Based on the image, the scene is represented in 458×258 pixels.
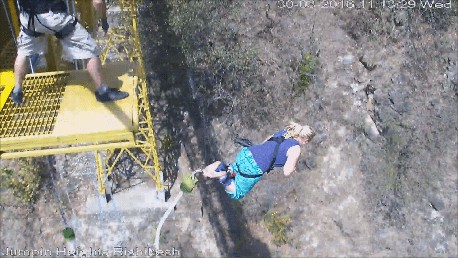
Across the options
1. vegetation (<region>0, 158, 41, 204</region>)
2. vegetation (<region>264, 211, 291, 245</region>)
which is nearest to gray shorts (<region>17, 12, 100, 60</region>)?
vegetation (<region>0, 158, 41, 204</region>)

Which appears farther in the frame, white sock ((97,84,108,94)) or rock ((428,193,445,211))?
rock ((428,193,445,211))

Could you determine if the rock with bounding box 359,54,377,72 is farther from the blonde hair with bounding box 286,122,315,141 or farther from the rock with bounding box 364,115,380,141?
the blonde hair with bounding box 286,122,315,141

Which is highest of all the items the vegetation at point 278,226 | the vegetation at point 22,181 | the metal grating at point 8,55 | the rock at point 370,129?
the metal grating at point 8,55

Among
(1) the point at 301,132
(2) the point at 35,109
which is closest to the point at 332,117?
(1) the point at 301,132

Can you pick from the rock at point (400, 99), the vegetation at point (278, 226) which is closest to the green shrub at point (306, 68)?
the rock at point (400, 99)

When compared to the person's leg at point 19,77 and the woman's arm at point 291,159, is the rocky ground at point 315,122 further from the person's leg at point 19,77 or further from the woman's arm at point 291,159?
the woman's arm at point 291,159

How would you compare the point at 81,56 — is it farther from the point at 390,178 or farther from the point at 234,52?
the point at 390,178
